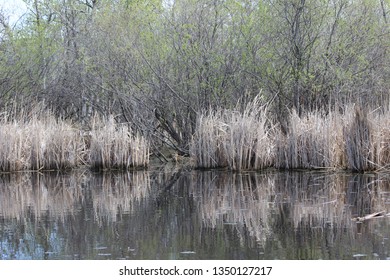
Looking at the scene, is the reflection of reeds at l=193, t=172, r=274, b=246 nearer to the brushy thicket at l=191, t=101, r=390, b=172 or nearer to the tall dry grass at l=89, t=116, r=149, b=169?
the brushy thicket at l=191, t=101, r=390, b=172

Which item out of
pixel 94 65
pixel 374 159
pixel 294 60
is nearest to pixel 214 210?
pixel 374 159

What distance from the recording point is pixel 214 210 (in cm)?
904

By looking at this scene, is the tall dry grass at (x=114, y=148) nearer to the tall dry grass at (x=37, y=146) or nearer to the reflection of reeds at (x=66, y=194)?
the reflection of reeds at (x=66, y=194)

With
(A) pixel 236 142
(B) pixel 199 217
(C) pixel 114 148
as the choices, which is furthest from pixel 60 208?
(C) pixel 114 148

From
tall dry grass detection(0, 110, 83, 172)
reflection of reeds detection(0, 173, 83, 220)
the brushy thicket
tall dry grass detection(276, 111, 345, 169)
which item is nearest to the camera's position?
reflection of reeds detection(0, 173, 83, 220)

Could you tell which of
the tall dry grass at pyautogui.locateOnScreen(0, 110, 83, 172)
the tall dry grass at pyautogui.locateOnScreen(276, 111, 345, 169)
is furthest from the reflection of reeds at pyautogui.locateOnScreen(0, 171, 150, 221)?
the tall dry grass at pyautogui.locateOnScreen(276, 111, 345, 169)

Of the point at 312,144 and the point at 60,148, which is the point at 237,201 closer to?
the point at 312,144

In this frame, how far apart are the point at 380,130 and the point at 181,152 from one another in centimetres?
676

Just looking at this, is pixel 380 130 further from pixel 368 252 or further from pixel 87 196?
pixel 368 252

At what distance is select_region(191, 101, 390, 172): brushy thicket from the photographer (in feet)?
40.4

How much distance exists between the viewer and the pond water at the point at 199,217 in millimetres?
6617

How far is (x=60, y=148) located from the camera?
15039 mm

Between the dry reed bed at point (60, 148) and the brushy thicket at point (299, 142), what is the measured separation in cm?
156

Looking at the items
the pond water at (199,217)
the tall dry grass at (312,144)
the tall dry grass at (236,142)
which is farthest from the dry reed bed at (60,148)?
the tall dry grass at (312,144)
